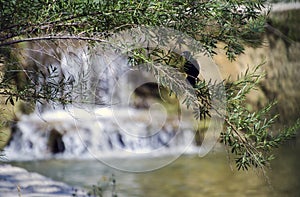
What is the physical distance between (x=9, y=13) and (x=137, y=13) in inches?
21.4

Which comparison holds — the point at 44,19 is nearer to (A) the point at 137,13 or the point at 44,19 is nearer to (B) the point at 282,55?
(A) the point at 137,13

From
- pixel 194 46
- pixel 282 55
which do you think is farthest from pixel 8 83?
pixel 282 55

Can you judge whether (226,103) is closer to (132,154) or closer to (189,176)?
(189,176)

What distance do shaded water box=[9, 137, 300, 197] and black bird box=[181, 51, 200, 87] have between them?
3.12 m

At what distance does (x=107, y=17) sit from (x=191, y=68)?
45 centimetres

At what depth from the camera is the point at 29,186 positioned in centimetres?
559

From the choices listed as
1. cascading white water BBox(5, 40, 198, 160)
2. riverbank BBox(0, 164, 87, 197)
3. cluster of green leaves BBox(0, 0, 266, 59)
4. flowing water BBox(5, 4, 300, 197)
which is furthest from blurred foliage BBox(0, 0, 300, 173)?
cascading white water BBox(5, 40, 198, 160)

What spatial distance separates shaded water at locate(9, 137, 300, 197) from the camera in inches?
246

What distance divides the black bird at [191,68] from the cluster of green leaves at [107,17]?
0.08 m

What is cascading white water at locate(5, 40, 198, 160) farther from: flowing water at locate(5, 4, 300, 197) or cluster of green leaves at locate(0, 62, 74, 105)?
cluster of green leaves at locate(0, 62, 74, 105)

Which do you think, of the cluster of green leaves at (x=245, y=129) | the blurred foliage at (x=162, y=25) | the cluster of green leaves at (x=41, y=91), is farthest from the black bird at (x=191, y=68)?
the cluster of green leaves at (x=41, y=91)

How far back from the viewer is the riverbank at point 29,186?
521 centimetres

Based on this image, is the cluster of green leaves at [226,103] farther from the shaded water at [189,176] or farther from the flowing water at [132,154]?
the flowing water at [132,154]

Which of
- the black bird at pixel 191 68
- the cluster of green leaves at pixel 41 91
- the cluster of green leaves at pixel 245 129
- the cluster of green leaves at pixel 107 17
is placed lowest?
the cluster of green leaves at pixel 245 129
